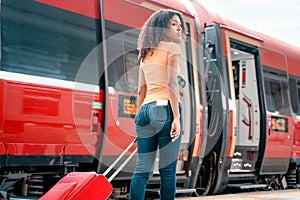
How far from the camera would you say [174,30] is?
135 inches

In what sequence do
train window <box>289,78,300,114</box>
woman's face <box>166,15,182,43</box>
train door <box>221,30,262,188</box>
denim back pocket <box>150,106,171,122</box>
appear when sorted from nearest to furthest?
1. denim back pocket <box>150,106,171,122</box>
2. woman's face <box>166,15,182,43</box>
3. train door <box>221,30,262,188</box>
4. train window <box>289,78,300,114</box>

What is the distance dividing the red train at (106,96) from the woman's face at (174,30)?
1.70 meters

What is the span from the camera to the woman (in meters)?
3.27

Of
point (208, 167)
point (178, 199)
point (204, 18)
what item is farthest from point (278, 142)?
point (178, 199)

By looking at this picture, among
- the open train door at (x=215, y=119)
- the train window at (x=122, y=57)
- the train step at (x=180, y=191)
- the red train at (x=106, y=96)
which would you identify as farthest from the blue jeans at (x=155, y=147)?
the open train door at (x=215, y=119)

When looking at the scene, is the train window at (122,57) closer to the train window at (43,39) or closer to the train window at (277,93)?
the train window at (43,39)

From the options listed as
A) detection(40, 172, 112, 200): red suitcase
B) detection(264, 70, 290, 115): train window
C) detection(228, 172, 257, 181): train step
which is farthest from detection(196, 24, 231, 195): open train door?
detection(40, 172, 112, 200): red suitcase

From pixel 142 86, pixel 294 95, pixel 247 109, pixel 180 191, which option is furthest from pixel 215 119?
pixel 142 86

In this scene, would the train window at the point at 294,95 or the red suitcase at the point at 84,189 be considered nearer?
the red suitcase at the point at 84,189

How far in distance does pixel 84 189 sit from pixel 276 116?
587 cm

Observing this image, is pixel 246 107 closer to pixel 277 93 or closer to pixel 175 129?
pixel 277 93

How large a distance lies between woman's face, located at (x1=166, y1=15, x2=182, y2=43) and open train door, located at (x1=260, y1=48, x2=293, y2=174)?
496 centimetres

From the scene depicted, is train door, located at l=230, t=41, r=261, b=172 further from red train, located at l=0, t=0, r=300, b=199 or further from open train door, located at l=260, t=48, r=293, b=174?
open train door, located at l=260, t=48, r=293, b=174

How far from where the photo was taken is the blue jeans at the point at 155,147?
3273mm
